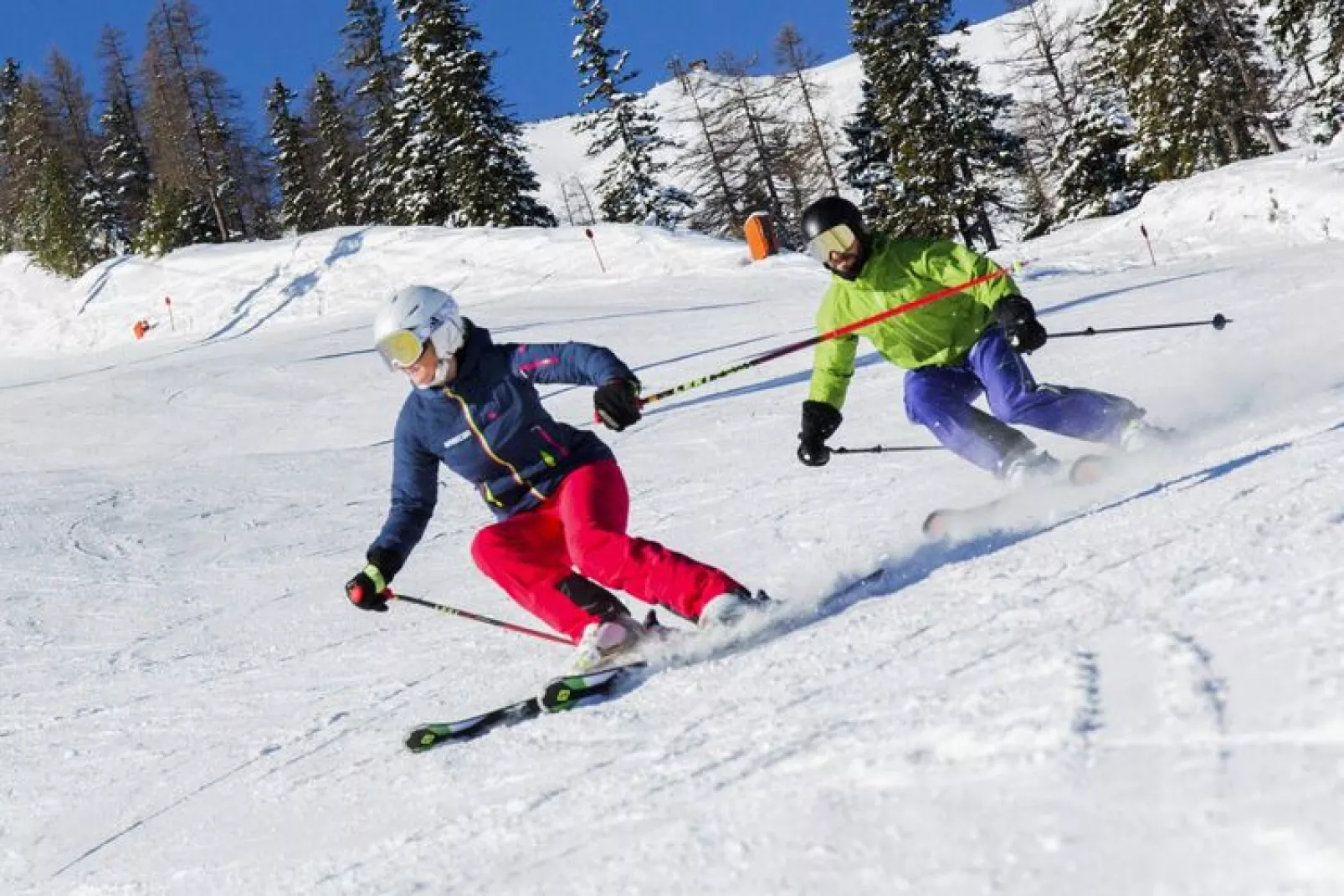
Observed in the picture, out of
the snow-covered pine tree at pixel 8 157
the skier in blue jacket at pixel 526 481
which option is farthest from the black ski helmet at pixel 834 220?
the snow-covered pine tree at pixel 8 157

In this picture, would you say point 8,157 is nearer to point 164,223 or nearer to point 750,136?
point 164,223

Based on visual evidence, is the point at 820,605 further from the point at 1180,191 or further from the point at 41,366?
the point at 41,366

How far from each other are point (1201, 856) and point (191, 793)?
368cm

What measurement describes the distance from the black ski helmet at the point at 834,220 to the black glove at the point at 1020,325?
73 centimetres

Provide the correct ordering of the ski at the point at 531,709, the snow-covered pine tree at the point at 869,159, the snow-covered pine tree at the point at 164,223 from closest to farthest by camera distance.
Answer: the ski at the point at 531,709
the snow-covered pine tree at the point at 869,159
the snow-covered pine tree at the point at 164,223

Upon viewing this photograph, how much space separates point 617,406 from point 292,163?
173ft

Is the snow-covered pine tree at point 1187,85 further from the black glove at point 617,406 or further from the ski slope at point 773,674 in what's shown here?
the black glove at point 617,406

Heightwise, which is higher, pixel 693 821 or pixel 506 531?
pixel 506 531

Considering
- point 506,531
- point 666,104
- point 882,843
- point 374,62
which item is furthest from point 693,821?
point 666,104

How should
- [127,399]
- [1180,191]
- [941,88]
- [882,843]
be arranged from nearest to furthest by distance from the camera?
1. [882,843]
2. [127,399]
3. [1180,191]
4. [941,88]

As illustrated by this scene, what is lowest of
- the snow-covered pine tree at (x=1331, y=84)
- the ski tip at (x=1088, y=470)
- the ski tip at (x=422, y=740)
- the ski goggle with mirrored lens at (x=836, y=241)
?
the ski tip at (x=1088, y=470)

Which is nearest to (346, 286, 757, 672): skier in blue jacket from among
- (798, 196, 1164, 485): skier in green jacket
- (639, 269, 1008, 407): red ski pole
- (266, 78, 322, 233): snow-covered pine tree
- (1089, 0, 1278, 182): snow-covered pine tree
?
(639, 269, 1008, 407): red ski pole

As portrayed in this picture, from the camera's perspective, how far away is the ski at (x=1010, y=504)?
513 centimetres

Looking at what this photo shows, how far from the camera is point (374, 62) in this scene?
4306 centimetres
